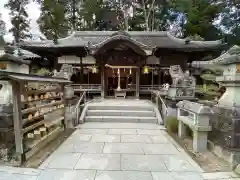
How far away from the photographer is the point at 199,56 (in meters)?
14.1

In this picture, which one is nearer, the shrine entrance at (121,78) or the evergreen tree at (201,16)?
the shrine entrance at (121,78)

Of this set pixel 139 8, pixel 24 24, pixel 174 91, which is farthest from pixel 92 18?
pixel 174 91

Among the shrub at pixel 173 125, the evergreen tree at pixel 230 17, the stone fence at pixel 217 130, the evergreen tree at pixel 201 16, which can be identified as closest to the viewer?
the stone fence at pixel 217 130

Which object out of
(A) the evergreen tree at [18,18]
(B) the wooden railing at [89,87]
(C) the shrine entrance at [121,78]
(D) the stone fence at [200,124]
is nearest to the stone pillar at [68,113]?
(D) the stone fence at [200,124]

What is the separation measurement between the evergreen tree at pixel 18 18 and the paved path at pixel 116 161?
24.9 metres

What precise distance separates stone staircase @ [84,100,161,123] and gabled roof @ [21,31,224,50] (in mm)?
4397

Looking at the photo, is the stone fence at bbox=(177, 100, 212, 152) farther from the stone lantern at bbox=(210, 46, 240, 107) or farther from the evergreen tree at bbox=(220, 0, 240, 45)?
the evergreen tree at bbox=(220, 0, 240, 45)

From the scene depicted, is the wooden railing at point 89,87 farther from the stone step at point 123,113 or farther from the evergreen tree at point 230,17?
the evergreen tree at point 230,17

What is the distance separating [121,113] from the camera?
28.5 feet

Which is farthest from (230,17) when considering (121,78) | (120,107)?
(120,107)

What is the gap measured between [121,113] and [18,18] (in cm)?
2464

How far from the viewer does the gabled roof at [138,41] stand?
1256 cm

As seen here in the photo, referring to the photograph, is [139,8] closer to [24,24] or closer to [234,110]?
[24,24]

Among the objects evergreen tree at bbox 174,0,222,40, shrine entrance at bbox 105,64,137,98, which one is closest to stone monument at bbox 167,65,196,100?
shrine entrance at bbox 105,64,137,98
